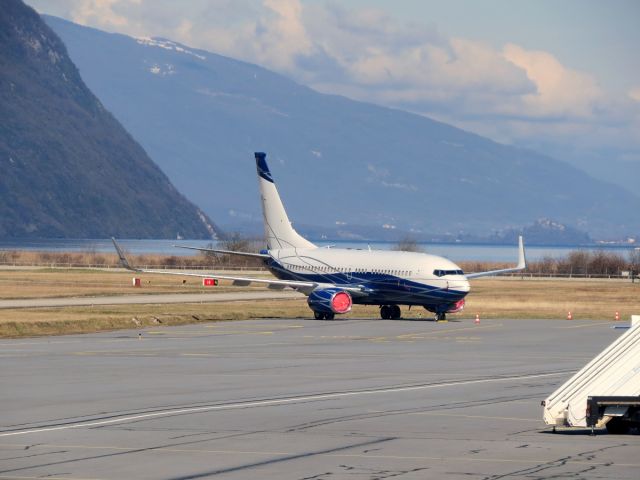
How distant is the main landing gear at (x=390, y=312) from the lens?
275ft

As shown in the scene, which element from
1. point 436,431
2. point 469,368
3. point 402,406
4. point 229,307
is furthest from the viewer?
point 229,307

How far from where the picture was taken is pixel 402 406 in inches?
1375

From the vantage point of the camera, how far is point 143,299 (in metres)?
96.9

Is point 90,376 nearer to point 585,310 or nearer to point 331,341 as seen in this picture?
point 331,341

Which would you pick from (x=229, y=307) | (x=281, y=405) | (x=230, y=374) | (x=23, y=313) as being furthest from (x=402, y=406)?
(x=229, y=307)

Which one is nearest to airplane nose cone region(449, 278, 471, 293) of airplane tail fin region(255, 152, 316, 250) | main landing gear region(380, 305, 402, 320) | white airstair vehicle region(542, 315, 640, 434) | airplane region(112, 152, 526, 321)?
airplane region(112, 152, 526, 321)

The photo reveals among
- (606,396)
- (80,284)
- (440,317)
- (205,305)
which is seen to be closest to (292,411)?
(606,396)

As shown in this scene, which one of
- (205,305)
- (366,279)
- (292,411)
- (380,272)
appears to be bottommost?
(292,411)

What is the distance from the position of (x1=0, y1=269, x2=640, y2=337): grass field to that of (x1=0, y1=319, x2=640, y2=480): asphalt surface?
33.7 feet

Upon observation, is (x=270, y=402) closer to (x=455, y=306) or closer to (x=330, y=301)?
(x=330, y=301)

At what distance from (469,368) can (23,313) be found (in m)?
37.3

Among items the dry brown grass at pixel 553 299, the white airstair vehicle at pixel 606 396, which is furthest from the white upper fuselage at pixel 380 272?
the white airstair vehicle at pixel 606 396

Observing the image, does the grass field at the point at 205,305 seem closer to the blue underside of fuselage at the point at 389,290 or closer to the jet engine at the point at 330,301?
the blue underside of fuselage at the point at 389,290

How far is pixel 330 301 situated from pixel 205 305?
44.5ft
